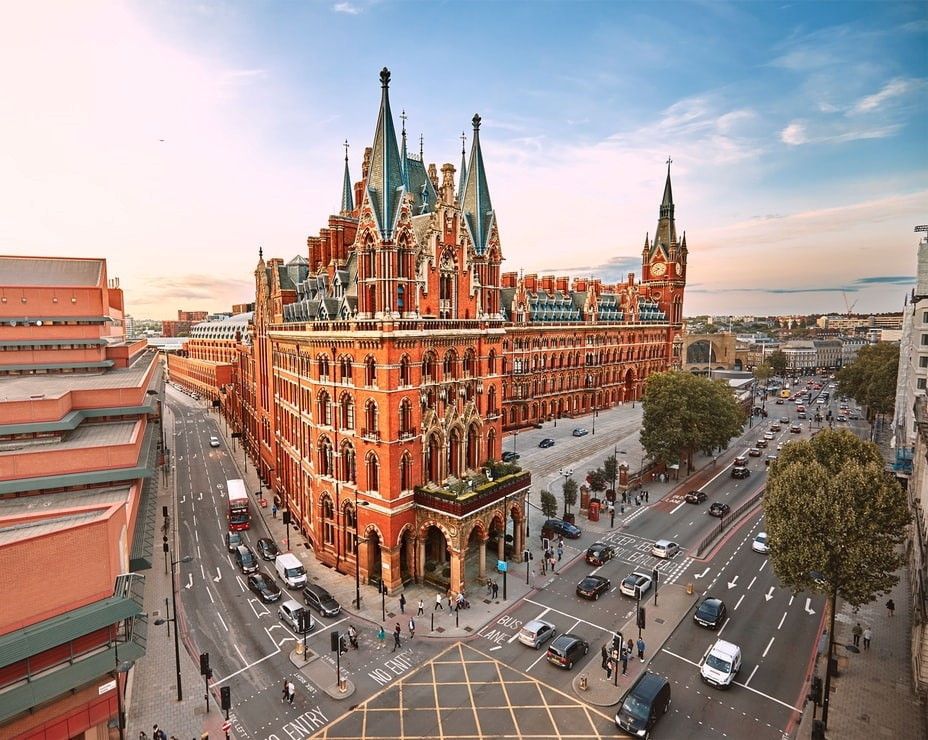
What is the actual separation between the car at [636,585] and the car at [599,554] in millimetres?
4213

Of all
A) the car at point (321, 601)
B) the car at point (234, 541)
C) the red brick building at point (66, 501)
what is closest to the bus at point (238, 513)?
the car at point (234, 541)

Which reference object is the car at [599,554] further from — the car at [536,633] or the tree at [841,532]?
the tree at [841,532]

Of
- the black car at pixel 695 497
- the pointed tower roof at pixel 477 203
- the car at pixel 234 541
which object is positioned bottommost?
the car at pixel 234 541

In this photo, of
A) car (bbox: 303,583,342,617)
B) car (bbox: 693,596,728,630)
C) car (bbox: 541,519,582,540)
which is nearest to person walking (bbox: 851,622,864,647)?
car (bbox: 693,596,728,630)

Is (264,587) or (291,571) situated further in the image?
(291,571)

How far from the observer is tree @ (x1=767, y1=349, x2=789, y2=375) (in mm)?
187000

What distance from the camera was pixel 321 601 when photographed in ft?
129

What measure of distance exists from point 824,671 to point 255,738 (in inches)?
1347

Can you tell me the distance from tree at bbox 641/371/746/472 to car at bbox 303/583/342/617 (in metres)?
44.7

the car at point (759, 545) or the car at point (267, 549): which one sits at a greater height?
the car at point (759, 545)

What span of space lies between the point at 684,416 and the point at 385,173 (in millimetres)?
47949

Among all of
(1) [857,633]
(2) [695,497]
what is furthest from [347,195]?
(1) [857,633]

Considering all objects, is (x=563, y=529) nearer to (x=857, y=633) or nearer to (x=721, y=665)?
(x=721, y=665)

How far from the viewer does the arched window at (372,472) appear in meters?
41.2
